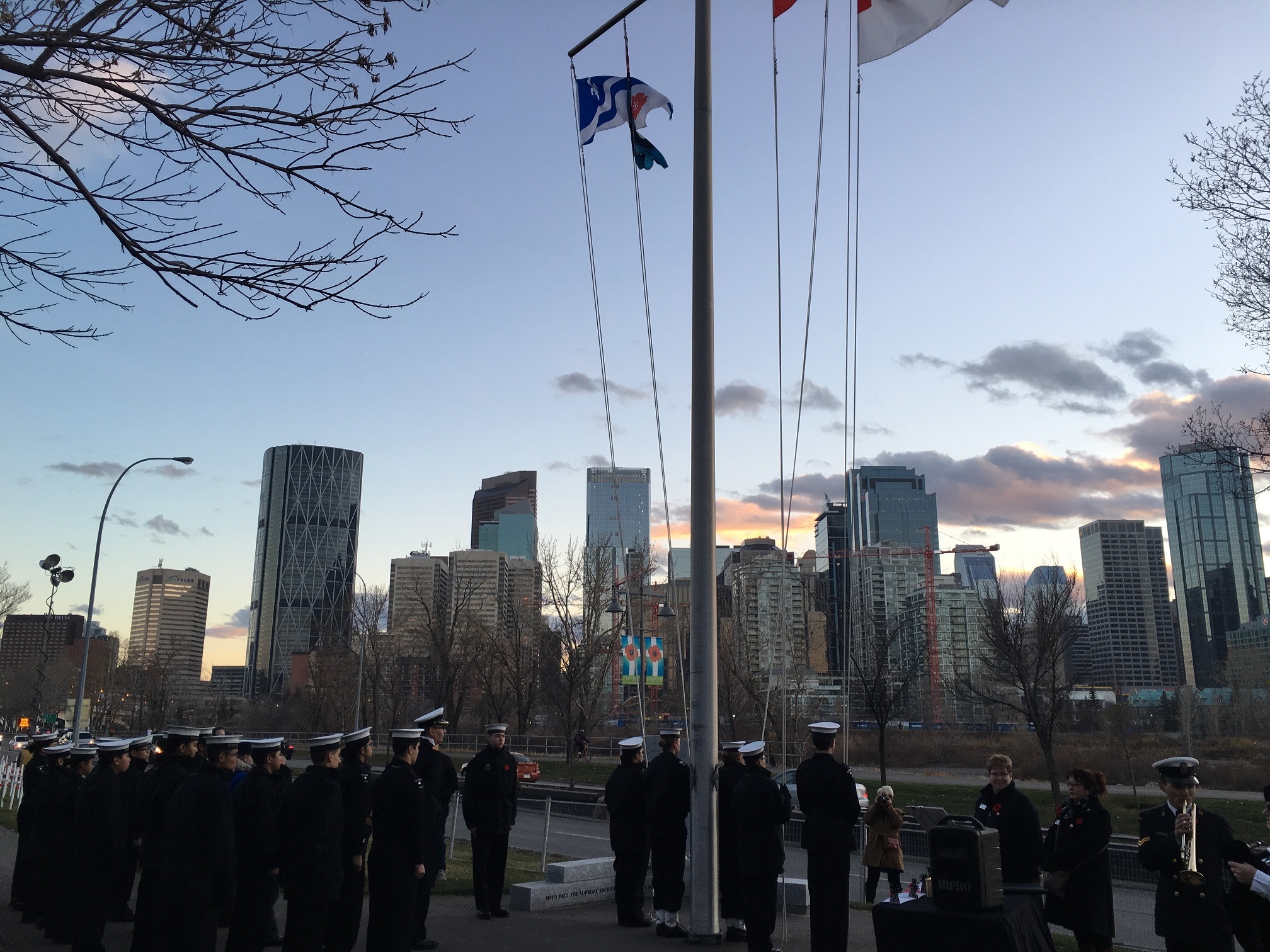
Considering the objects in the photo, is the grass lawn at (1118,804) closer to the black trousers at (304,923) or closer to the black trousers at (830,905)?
the black trousers at (830,905)

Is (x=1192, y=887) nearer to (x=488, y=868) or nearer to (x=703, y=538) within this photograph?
(x=703, y=538)

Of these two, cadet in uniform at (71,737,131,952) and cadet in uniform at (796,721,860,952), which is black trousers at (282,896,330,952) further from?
cadet in uniform at (796,721,860,952)

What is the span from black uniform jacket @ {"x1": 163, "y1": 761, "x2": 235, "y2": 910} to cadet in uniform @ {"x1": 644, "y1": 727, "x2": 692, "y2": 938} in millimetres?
4201

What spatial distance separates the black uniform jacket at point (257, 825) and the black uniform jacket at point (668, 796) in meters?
3.83

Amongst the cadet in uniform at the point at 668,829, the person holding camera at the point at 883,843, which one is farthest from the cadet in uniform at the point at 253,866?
the person holding camera at the point at 883,843

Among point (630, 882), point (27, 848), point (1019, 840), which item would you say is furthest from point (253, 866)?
point (1019, 840)

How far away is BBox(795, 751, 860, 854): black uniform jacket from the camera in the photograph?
877 centimetres

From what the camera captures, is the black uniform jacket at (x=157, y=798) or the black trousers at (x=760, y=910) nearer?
the black uniform jacket at (x=157, y=798)

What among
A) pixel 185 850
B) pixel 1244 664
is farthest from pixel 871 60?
pixel 1244 664

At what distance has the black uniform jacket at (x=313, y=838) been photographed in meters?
8.04

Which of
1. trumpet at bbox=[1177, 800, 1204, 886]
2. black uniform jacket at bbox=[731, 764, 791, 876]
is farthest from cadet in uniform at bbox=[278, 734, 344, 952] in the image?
trumpet at bbox=[1177, 800, 1204, 886]

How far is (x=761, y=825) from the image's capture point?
9094 mm

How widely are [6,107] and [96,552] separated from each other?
→ 30000 millimetres

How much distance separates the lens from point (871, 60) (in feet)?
34.2
